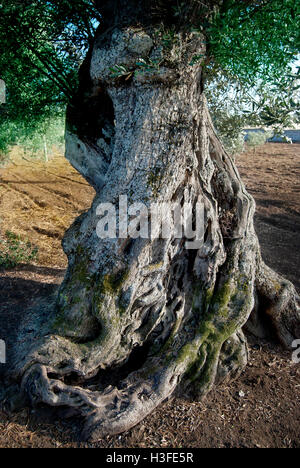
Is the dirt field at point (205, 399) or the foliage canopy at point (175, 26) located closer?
the dirt field at point (205, 399)

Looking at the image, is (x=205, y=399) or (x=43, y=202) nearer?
(x=205, y=399)

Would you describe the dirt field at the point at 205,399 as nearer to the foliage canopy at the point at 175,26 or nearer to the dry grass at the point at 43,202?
the dry grass at the point at 43,202

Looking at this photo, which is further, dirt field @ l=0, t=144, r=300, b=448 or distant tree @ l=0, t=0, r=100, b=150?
distant tree @ l=0, t=0, r=100, b=150

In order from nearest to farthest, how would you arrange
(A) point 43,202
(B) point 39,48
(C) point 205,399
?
(C) point 205,399 < (B) point 39,48 < (A) point 43,202

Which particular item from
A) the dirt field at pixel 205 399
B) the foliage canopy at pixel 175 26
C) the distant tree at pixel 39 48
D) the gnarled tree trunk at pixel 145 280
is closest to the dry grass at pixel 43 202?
the dirt field at pixel 205 399

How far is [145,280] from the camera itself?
3.84 m

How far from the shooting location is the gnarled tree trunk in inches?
140

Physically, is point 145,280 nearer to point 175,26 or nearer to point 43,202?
point 175,26

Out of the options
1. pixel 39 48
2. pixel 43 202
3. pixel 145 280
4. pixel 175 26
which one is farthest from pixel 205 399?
pixel 43 202

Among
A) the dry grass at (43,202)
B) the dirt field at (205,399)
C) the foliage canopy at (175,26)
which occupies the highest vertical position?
the foliage canopy at (175,26)

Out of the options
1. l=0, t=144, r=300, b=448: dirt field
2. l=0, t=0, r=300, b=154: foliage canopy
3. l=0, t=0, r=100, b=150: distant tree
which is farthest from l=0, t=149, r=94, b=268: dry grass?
l=0, t=0, r=300, b=154: foliage canopy

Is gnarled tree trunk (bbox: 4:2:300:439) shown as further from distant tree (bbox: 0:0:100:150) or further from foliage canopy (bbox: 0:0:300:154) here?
distant tree (bbox: 0:0:100:150)

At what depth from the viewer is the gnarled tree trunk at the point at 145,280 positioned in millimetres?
3568

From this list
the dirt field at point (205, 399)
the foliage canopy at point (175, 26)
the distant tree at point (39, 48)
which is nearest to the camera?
the dirt field at point (205, 399)
